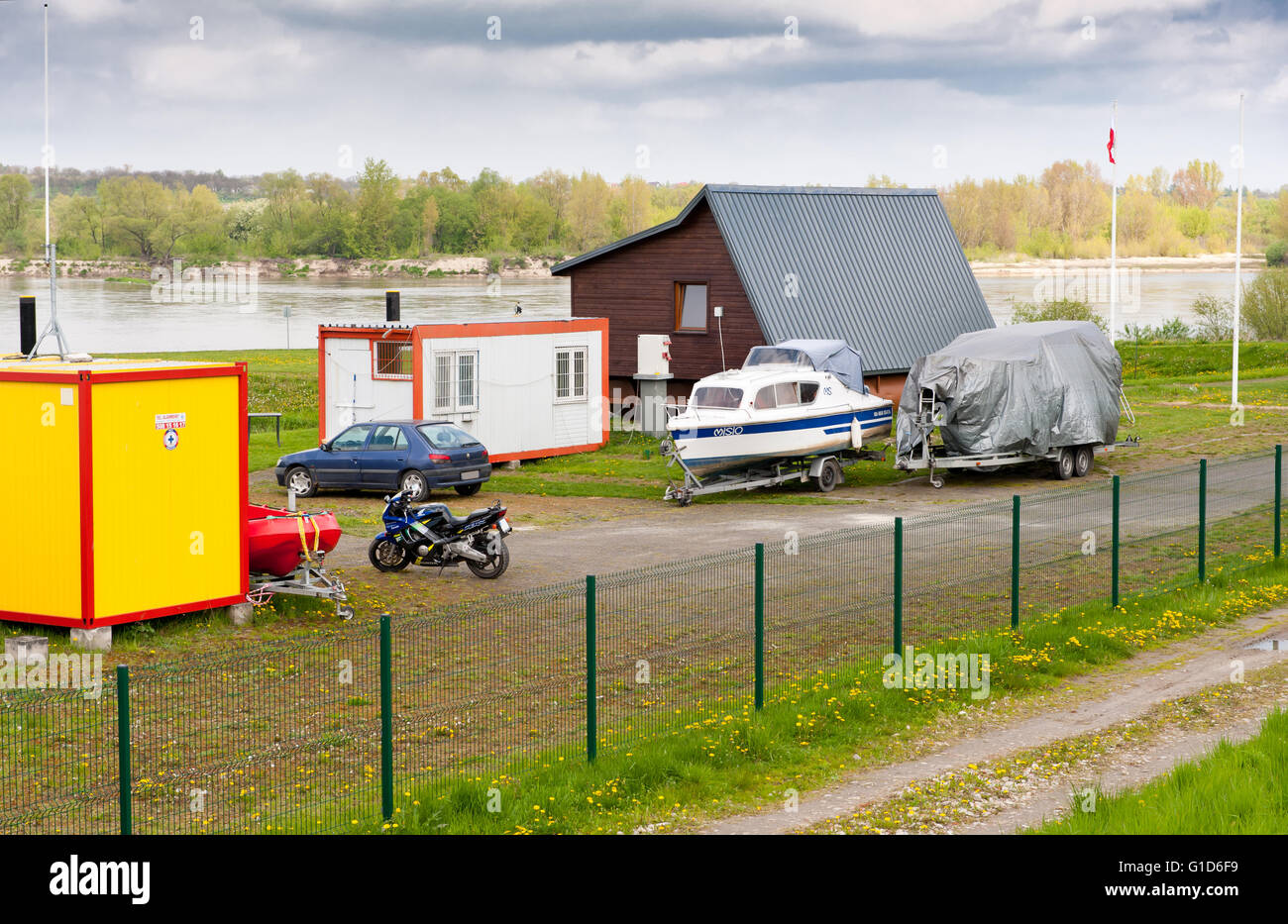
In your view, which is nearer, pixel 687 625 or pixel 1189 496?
pixel 687 625

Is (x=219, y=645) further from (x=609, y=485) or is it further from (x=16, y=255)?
(x=16, y=255)

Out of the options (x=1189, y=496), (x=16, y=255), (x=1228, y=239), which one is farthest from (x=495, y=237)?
(x=1189, y=496)

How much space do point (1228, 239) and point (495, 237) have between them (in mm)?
63265

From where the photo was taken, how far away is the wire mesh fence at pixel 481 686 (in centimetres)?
1035

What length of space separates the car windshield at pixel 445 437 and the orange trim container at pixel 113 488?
10.4 meters

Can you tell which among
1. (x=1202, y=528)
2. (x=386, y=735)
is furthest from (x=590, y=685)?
(x=1202, y=528)

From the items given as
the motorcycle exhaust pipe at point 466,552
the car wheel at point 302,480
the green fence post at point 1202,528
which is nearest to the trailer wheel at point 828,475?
the car wheel at point 302,480

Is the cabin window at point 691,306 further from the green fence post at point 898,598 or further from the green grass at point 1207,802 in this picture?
the green grass at point 1207,802

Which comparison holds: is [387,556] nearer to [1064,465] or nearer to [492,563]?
[492,563]

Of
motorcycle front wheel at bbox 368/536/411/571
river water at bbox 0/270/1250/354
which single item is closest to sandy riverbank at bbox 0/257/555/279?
river water at bbox 0/270/1250/354

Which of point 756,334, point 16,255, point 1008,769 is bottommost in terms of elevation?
point 1008,769

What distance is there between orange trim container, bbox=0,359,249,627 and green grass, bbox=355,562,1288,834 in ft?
18.8

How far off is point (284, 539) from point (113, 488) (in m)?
2.32

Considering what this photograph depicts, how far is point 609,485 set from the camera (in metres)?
28.5
